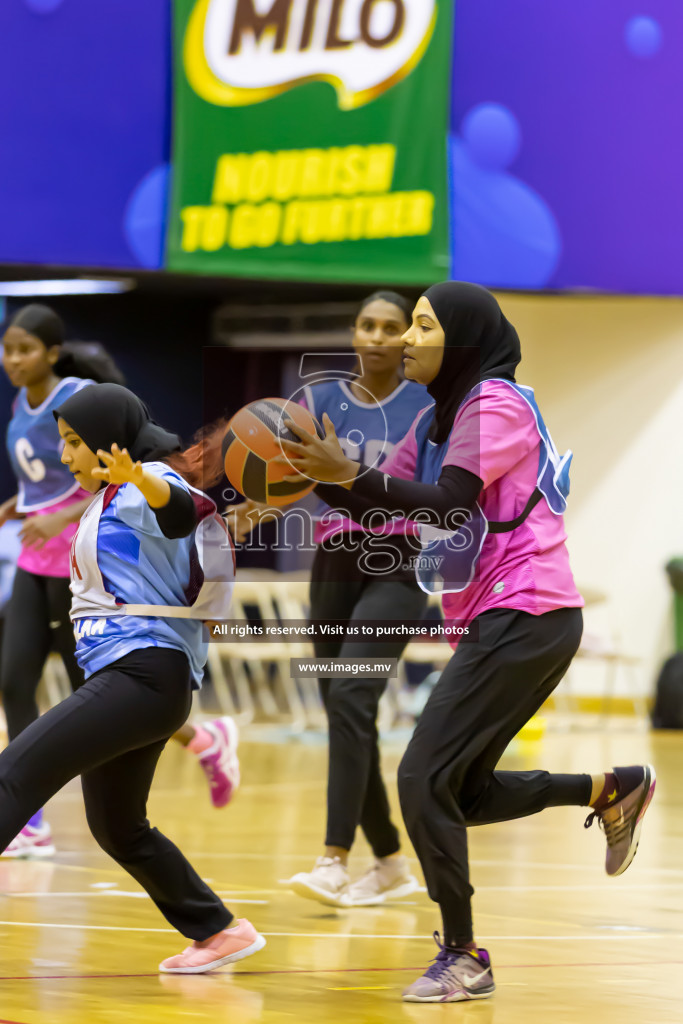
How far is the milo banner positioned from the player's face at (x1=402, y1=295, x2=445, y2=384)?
937 cm

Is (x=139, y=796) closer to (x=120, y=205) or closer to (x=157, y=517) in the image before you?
(x=157, y=517)

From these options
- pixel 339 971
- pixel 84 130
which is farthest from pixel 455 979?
pixel 84 130

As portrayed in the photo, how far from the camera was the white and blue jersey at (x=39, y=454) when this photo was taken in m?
6.35

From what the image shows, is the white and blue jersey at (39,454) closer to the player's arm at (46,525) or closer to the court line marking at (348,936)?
the player's arm at (46,525)

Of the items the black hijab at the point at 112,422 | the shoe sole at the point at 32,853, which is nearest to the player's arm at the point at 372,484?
the black hijab at the point at 112,422

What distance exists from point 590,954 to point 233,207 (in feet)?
32.5

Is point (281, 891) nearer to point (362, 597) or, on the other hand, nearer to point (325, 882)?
point (325, 882)

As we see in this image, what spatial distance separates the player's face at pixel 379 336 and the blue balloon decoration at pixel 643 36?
967 cm

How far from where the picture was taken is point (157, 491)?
12.7ft

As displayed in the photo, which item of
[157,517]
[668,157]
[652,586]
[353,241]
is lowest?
[652,586]

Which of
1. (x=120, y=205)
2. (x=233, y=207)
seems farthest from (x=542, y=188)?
→ (x=120, y=205)

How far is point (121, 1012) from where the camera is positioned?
12.2 ft

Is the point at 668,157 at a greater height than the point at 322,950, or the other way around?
the point at 668,157

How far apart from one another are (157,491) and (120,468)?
113 mm
